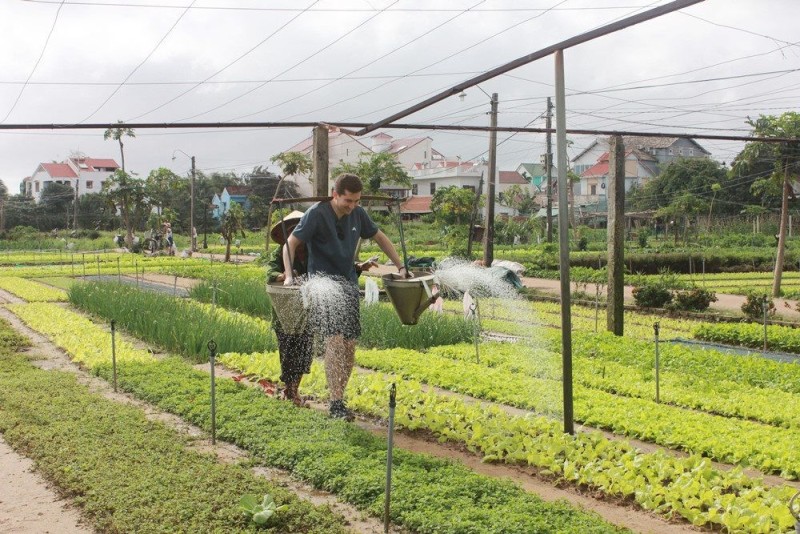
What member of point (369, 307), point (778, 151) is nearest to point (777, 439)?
point (369, 307)

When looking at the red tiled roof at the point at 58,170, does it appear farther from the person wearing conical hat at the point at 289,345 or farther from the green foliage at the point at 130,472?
the person wearing conical hat at the point at 289,345

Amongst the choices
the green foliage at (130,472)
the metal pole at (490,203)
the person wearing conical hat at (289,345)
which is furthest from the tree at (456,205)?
the green foliage at (130,472)

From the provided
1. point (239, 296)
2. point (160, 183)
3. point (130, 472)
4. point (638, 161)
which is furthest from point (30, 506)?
point (638, 161)

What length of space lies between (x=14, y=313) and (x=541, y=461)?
14146 millimetres

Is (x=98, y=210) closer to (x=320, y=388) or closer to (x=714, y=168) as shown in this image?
(x=714, y=168)

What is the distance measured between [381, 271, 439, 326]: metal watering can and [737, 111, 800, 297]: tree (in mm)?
15583

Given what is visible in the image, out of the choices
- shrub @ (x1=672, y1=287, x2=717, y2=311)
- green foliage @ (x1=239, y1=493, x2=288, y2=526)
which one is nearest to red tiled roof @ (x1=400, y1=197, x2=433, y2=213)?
shrub @ (x1=672, y1=287, x2=717, y2=311)

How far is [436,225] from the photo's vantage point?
4972cm

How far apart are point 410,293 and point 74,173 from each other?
90664 millimetres

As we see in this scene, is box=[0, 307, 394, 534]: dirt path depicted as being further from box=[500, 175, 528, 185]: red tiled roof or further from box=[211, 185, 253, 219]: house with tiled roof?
box=[500, 175, 528, 185]: red tiled roof

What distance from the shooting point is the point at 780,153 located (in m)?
21.8

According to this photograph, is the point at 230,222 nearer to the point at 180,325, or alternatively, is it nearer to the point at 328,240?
the point at 180,325

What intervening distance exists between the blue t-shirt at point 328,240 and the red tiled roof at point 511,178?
8302 cm

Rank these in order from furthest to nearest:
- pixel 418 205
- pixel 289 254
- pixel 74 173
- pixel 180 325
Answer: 1. pixel 74 173
2. pixel 418 205
3. pixel 180 325
4. pixel 289 254
